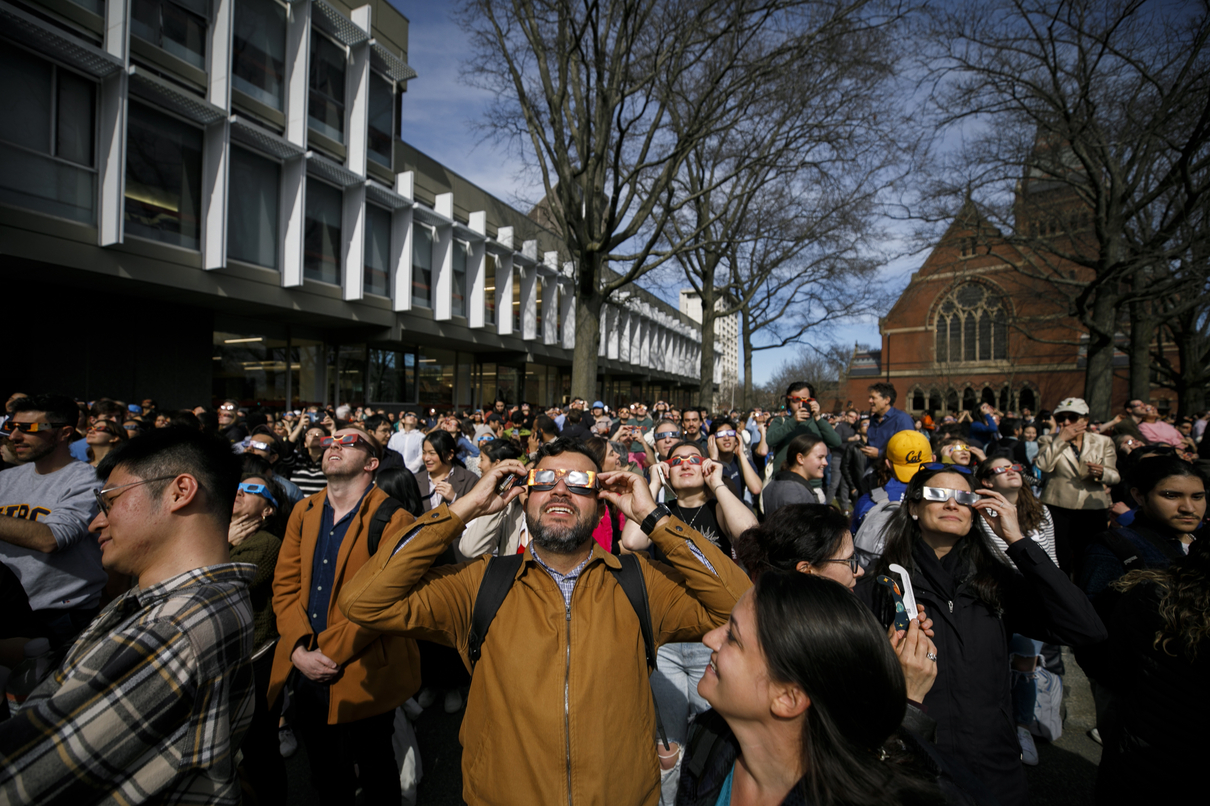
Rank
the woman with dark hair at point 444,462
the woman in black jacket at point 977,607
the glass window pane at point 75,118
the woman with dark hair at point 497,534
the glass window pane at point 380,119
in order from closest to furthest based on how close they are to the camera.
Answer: the woman in black jacket at point 977,607, the woman with dark hair at point 497,534, the woman with dark hair at point 444,462, the glass window pane at point 75,118, the glass window pane at point 380,119

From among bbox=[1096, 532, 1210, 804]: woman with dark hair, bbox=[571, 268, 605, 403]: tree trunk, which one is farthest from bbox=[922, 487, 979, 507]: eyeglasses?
bbox=[571, 268, 605, 403]: tree trunk

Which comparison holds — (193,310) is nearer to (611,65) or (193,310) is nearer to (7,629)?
(611,65)

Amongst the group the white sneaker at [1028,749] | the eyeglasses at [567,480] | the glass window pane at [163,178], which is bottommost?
the white sneaker at [1028,749]

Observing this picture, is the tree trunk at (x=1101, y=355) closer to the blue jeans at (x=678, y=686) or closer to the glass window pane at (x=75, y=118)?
the blue jeans at (x=678, y=686)

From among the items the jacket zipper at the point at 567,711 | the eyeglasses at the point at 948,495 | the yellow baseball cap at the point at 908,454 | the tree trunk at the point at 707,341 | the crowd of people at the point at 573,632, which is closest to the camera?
the crowd of people at the point at 573,632

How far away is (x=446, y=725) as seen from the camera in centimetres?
400

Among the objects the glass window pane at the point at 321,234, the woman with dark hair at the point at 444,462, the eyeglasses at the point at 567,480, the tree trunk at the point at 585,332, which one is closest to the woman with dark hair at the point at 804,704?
the eyeglasses at the point at 567,480

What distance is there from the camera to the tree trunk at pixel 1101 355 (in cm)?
1396

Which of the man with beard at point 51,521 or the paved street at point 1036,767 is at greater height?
the man with beard at point 51,521

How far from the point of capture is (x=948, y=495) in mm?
2518

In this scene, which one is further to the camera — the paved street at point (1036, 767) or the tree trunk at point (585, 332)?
the tree trunk at point (585, 332)

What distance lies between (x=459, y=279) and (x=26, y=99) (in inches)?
467

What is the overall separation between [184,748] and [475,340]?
20.0 m

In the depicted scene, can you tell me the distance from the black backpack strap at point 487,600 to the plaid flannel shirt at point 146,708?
2.32 feet
